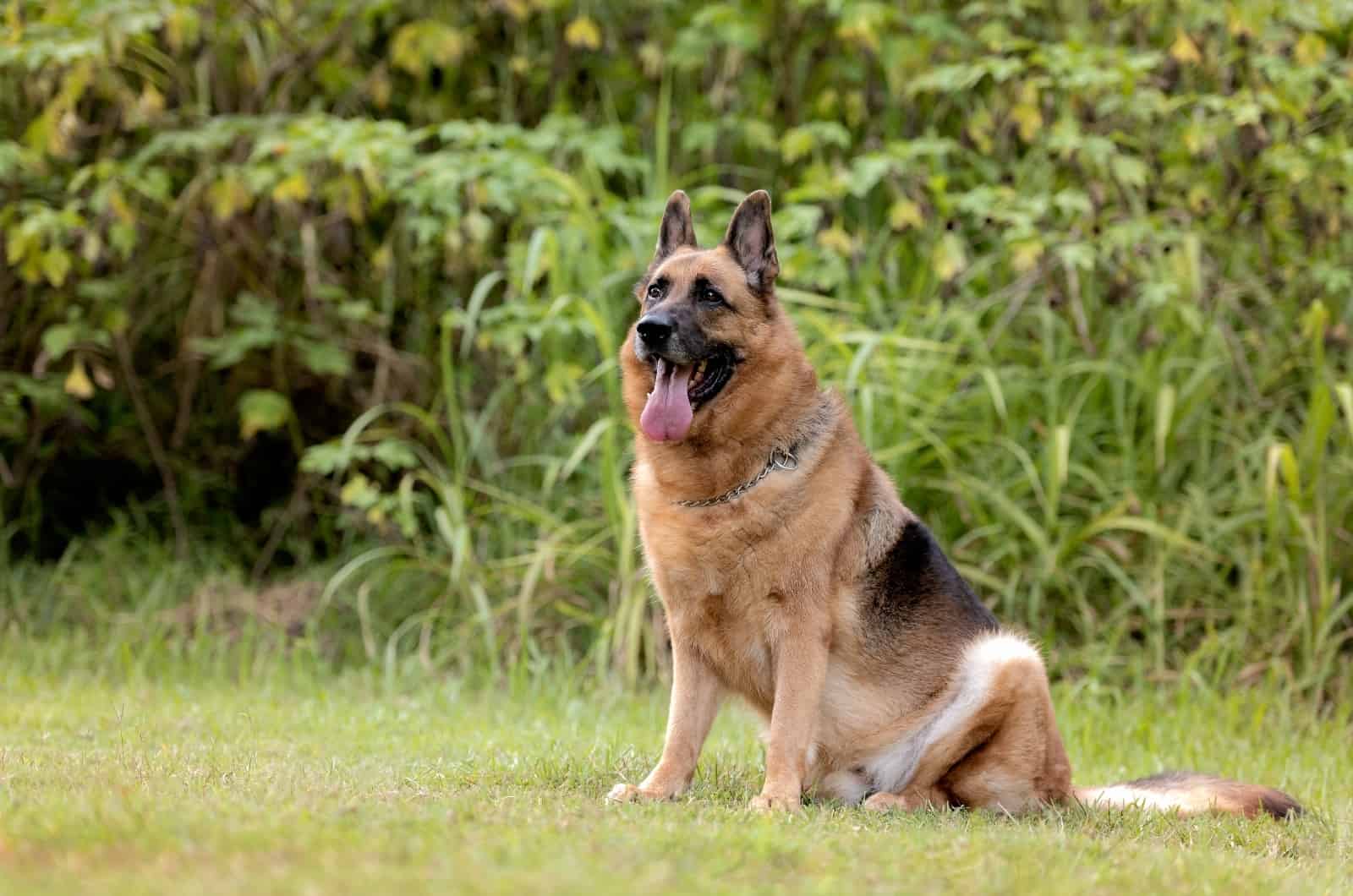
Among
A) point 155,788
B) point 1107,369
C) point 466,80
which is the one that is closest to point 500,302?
point 466,80

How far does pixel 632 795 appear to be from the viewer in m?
4.65

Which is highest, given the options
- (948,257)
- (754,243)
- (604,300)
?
(754,243)

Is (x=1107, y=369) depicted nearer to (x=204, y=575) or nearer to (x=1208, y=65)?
(x=1208, y=65)

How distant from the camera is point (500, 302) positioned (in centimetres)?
1044

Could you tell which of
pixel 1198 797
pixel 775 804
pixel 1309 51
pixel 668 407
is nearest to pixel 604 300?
pixel 668 407

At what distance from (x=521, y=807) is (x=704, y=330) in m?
1.71

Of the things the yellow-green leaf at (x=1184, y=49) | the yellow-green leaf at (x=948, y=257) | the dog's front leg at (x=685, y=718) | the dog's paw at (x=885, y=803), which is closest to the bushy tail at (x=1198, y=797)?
the dog's paw at (x=885, y=803)

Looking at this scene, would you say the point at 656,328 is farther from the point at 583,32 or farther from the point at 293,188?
the point at 583,32

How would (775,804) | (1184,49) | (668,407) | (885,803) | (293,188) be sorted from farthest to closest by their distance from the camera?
(293,188), (1184,49), (668,407), (885,803), (775,804)

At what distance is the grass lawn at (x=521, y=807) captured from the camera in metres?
3.16

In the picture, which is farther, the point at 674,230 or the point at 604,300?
the point at 604,300

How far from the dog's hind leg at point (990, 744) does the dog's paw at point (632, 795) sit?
795mm

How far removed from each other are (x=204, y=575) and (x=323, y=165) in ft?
9.18

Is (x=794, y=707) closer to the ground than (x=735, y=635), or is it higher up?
closer to the ground
